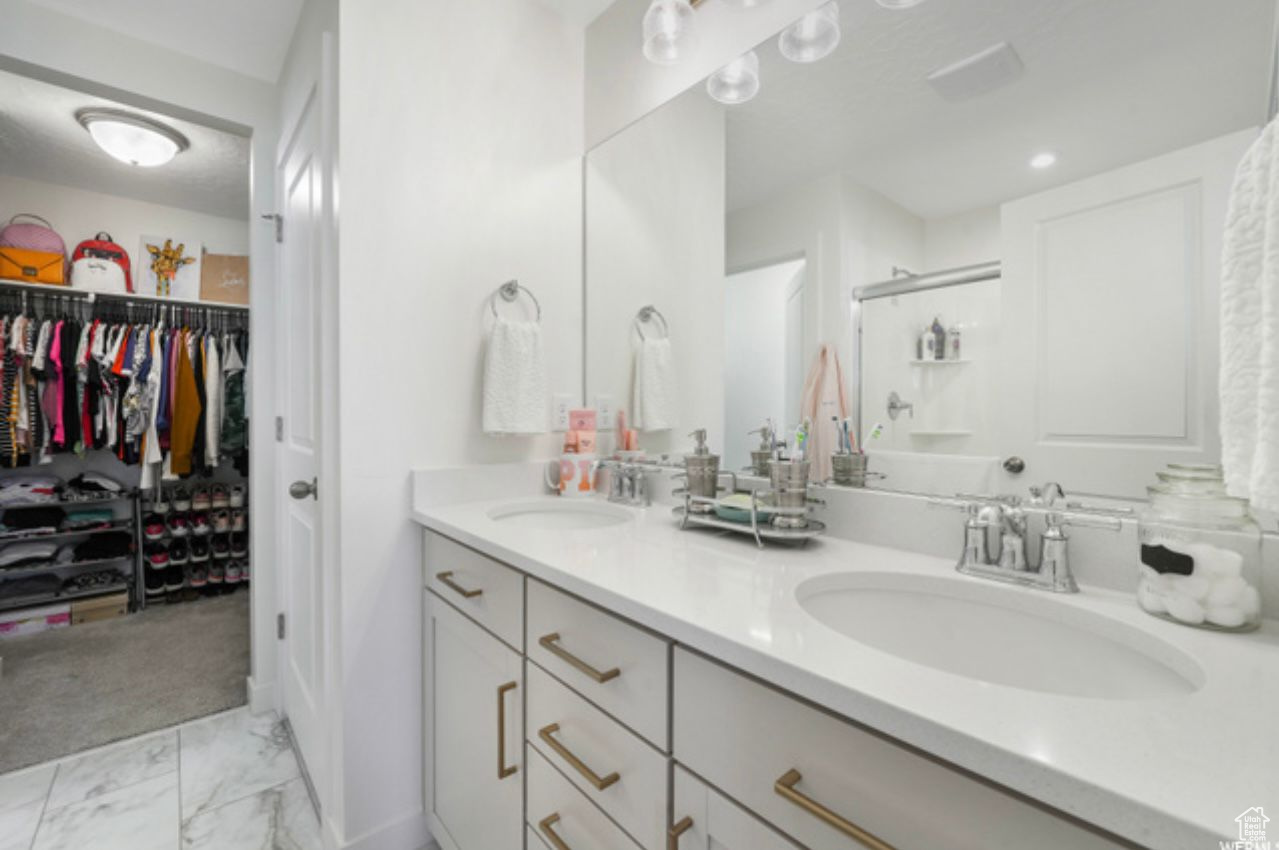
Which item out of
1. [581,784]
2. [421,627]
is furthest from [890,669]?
[421,627]

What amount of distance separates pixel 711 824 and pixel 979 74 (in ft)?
4.09

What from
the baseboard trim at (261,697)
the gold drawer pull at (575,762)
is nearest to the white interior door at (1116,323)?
the gold drawer pull at (575,762)

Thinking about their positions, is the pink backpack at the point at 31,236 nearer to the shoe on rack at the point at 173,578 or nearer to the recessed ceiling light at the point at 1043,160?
the shoe on rack at the point at 173,578

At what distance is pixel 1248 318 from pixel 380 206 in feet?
5.02

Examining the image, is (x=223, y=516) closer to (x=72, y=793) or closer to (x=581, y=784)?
(x=72, y=793)

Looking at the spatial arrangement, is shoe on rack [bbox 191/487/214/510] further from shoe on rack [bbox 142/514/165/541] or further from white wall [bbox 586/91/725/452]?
white wall [bbox 586/91/725/452]

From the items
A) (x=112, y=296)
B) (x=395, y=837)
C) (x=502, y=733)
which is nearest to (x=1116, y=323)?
(x=502, y=733)

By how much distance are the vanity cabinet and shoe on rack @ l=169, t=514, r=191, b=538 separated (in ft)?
9.32

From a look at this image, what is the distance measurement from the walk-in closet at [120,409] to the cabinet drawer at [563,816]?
5.94ft

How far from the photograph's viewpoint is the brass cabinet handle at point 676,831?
0.66 metres

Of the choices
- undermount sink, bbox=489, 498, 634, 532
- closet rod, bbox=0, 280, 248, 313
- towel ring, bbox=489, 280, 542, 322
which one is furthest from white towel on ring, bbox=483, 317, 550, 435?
closet rod, bbox=0, 280, 248, 313

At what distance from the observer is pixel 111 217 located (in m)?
3.13

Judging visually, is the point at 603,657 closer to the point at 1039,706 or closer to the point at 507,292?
the point at 1039,706

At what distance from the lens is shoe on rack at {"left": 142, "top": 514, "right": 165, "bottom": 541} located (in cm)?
313
